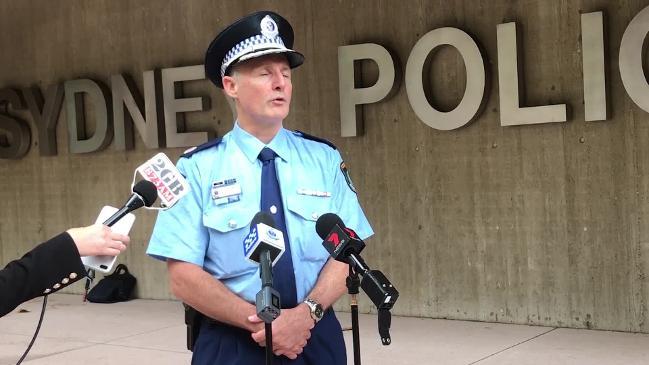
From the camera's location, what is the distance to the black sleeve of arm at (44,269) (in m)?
1.92

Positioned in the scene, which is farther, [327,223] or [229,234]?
[229,234]

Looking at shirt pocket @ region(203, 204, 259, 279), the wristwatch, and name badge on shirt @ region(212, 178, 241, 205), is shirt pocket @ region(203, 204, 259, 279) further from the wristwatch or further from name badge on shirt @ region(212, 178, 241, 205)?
the wristwatch

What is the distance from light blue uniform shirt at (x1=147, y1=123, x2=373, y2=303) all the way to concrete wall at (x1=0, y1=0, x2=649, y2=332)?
3.81m

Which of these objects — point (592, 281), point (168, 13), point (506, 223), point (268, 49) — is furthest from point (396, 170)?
point (268, 49)

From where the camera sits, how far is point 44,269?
76.0 inches

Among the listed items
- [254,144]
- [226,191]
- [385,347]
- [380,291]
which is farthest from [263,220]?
[385,347]

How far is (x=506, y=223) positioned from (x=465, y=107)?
85cm

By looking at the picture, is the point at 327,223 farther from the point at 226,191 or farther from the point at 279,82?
the point at 279,82

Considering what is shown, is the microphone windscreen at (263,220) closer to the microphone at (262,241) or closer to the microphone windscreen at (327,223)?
the microphone at (262,241)

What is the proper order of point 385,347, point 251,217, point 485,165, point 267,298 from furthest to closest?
point 485,165 → point 385,347 → point 251,217 → point 267,298

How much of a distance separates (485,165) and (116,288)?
375 centimetres

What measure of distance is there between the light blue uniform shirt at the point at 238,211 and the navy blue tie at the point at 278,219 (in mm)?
15

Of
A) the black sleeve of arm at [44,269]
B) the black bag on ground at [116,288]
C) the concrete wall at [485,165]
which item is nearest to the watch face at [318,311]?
the black sleeve of arm at [44,269]

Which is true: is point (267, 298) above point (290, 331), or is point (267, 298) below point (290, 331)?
above
